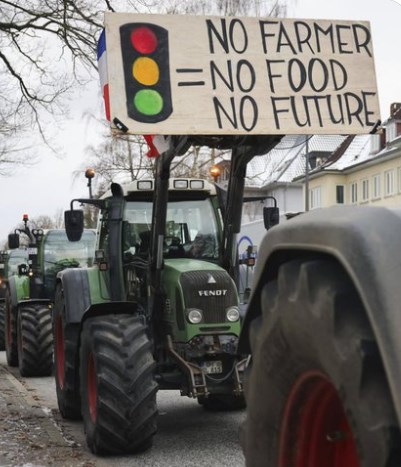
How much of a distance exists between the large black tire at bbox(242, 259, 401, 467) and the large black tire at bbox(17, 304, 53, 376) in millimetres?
9144

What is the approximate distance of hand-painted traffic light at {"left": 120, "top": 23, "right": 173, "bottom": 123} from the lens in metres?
4.07

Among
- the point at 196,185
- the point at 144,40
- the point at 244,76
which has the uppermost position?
the point at 144,40

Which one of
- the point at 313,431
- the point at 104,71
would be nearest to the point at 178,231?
the point at 104,71

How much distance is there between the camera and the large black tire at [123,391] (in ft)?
19.3

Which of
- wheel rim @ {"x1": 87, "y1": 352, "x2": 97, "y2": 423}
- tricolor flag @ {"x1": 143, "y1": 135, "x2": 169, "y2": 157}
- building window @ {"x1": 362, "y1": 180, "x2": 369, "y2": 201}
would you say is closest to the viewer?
tricolor flag @ {"x1": 143, "y1": 135, "x2": 169, "y2": 157}

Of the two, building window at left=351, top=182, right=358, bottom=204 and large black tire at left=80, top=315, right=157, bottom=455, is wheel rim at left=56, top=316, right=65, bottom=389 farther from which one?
building window at left=351, top=182, right=358, bottom=204

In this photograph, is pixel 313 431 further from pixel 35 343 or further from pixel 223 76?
pixel 35 343

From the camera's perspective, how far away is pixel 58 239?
44.1 ft

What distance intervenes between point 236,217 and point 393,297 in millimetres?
5010

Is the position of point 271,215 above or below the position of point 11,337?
above

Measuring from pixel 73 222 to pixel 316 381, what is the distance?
556 centimetres

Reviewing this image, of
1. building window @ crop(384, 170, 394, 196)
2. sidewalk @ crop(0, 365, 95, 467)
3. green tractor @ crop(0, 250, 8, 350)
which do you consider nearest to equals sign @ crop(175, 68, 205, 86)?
sidewalk @ crop(0, 365, 95, 467)

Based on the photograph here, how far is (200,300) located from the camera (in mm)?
6586

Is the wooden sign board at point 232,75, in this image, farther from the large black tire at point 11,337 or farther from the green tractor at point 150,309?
the large black tire at point 11,337
